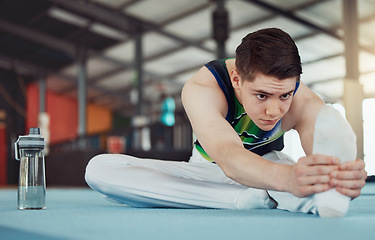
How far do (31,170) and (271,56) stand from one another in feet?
3.14

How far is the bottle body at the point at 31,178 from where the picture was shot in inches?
68.9

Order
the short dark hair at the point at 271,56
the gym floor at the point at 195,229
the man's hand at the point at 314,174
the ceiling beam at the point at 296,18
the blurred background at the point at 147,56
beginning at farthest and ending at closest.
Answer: the ceiling beam at the point at 296,18 < the blurred background at the point at 147,56 < the short dark hair at the point at 271,56 < the man's hand at the point at 314,174 < the gym floor at the point at 195,229

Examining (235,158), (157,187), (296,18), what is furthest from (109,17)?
(235,158)

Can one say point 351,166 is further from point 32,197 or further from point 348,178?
point 32,197

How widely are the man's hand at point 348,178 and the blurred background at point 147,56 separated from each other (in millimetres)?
3144

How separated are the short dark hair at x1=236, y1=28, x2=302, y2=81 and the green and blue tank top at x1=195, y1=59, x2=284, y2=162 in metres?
0.18

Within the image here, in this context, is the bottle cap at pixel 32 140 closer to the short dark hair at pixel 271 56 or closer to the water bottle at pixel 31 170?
the water bottle at pixel 31 170

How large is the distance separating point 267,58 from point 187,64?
956cm

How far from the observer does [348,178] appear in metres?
1.16

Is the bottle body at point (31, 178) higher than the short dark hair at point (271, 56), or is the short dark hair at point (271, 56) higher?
the short dark hair at point (271, 56)

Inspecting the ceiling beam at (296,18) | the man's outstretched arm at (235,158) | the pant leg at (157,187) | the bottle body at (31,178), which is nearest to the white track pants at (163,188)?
the pant leg at (157,187)

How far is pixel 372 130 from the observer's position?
4949 mm

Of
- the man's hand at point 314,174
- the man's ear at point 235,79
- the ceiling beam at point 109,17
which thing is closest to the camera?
the man's hand at point 314,174

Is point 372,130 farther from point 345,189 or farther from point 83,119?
point 83,119
